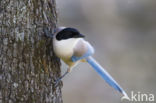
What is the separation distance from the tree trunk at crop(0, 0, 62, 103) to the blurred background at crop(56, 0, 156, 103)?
3.61 meters

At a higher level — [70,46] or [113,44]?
[70,46]

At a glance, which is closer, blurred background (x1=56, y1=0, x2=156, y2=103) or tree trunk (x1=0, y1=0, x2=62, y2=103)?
tree trunk (x1=0, y1=0, x2=62, y2=103)

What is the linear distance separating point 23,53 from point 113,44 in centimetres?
589

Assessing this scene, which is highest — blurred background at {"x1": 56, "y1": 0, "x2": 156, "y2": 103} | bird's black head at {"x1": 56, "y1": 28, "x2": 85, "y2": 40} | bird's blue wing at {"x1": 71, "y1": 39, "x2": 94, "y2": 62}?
bird's black head at {"x1": 56, "y1": 28, "x2": 85, "y2": 40}

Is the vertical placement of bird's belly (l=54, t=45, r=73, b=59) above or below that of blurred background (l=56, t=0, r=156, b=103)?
above

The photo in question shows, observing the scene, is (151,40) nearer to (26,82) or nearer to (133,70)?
(133,70)

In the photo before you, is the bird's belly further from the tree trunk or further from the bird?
the tree trunk

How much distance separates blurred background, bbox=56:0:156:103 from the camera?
258 inches

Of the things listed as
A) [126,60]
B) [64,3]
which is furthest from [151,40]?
[64,3]

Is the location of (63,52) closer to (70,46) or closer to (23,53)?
(70,46)

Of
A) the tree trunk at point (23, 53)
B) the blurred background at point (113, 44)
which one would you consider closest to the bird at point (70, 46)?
the tree trunk at point (23, 53)

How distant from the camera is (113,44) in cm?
820

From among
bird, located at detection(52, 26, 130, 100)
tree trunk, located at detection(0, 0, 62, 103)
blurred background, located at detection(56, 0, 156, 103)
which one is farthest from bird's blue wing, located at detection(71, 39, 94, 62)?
blurred background, located at detection(56, 0, 156, 103)

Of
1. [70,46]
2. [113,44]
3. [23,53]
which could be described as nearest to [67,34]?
[70,46]
